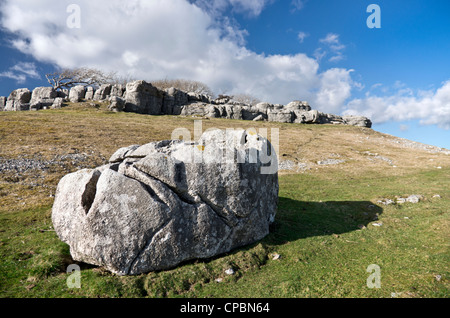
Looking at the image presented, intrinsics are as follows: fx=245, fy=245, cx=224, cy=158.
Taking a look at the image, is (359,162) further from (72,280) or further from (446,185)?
(72,280)

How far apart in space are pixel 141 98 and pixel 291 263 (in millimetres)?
86307

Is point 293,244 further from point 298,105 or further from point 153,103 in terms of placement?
point 298,105

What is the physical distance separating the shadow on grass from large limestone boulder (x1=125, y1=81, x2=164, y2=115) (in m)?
76.3

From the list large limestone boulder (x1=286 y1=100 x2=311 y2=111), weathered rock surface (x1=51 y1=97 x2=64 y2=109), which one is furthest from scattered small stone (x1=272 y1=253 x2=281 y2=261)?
large limestone boulder (x1=286 y1=100 x2=311 y2=111)

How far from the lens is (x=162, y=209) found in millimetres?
10852

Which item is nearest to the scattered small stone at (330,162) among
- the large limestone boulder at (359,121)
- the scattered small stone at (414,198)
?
the scattered small stone at (414,198)

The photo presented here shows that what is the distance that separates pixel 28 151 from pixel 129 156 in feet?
86.2

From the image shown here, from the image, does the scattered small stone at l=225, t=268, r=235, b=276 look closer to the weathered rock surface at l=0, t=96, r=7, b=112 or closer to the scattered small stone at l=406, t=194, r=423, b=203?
the scattered small stone at l=406, t=194, r=423, b=203

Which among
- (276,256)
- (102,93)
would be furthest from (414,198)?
(102,93)

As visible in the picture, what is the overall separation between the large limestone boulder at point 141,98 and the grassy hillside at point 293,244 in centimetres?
5258

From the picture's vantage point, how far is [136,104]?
3408 inches

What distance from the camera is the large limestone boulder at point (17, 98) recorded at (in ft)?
291

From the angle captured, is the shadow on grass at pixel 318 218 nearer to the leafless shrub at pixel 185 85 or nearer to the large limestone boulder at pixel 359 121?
the large limestone boulder at pixel 359 121
